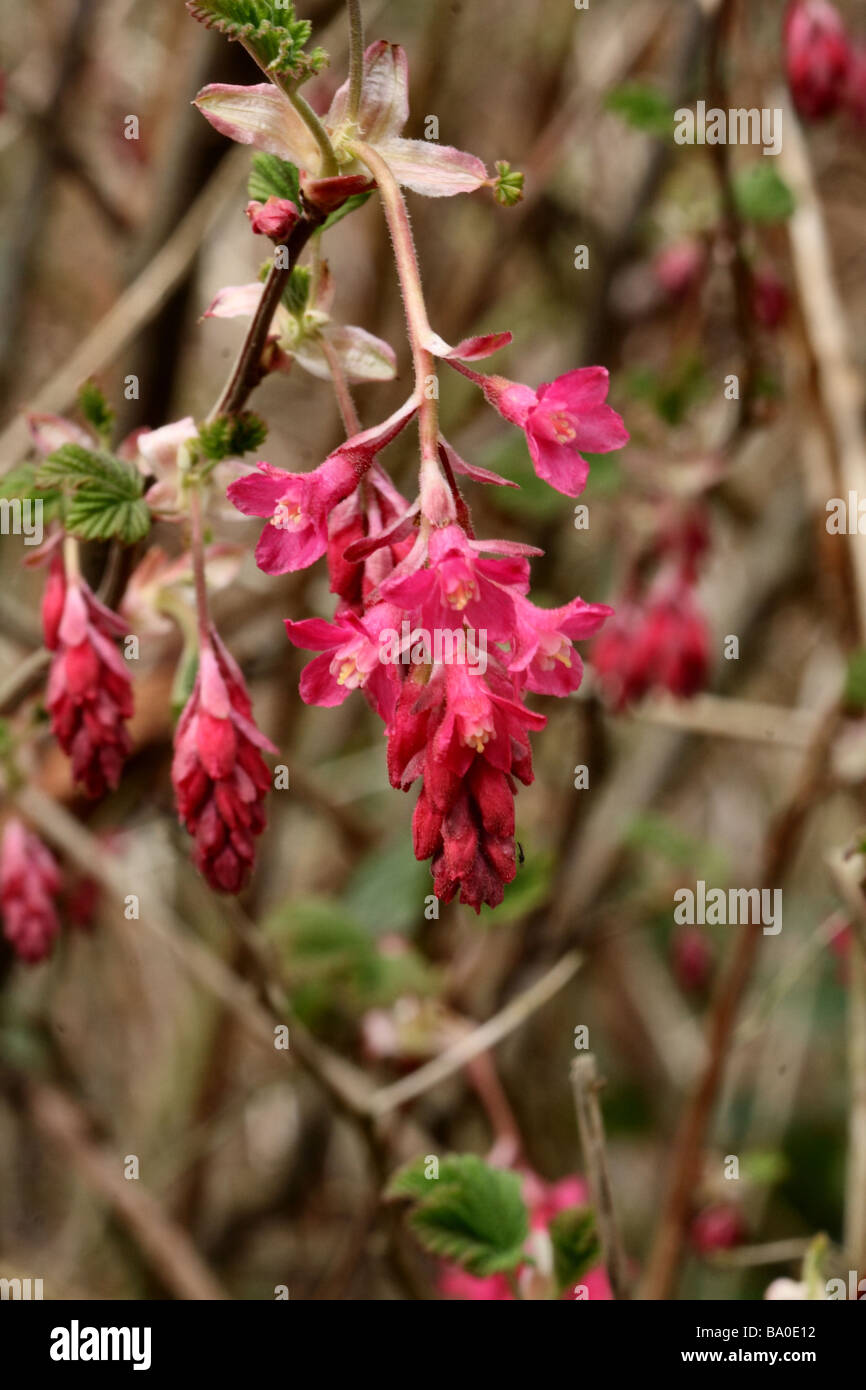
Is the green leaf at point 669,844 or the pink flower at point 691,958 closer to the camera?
the green leaf at point 669,844

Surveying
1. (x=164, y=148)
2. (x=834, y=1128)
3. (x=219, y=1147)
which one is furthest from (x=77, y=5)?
(x=834, y=1128)

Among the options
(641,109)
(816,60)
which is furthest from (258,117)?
(816,60)

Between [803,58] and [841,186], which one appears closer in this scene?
[803,58]

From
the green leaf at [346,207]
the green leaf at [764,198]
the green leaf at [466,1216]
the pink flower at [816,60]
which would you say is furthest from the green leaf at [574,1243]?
the pink flower at [816,60]

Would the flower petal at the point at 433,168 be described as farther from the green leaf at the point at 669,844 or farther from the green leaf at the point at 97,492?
the green leaf at the point at 669,844

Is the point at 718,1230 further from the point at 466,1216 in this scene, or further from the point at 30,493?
the point at 30,493
